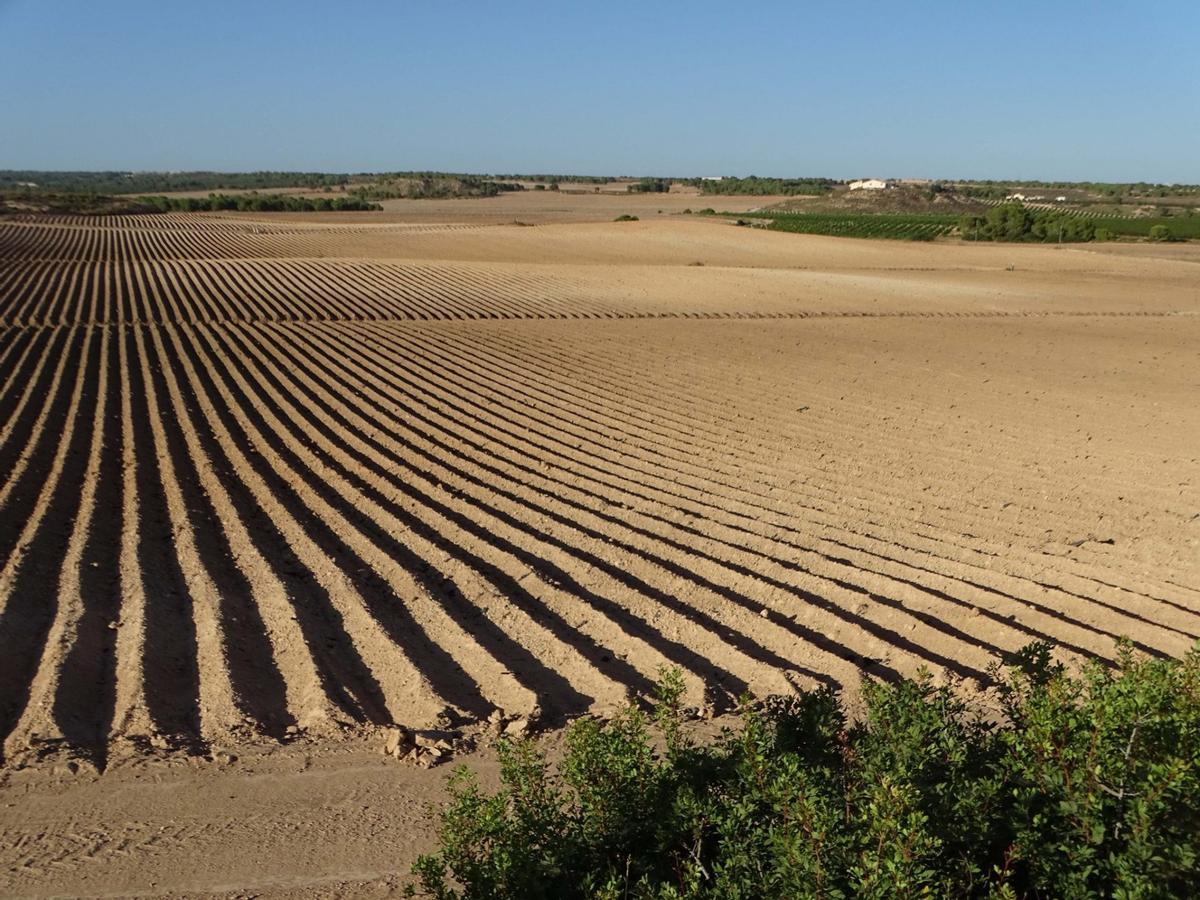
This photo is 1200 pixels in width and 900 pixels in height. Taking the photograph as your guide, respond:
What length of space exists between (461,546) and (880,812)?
5.91m

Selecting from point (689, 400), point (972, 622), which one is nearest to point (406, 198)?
point (689, 400)

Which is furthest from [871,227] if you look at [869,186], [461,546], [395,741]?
[395,741]

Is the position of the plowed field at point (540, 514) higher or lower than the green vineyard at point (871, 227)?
lower

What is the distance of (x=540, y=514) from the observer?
1006cm

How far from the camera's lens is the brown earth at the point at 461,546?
5.30 meters

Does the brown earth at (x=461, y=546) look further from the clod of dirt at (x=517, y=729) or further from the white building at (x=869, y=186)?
the white building at (x=869, y=186)

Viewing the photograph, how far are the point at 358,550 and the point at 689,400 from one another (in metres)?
8.17

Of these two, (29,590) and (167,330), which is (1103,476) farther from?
(167,330)

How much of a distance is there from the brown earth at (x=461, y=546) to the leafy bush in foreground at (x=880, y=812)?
960 millimetres

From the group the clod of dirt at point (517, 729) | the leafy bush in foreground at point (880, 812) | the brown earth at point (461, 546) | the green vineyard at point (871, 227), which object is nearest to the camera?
the leafy bush in foreground at point (880, 812)

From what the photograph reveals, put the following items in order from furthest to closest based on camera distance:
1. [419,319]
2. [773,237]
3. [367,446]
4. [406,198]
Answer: [406,198] < [773,237] < [419,319] < [367,446]

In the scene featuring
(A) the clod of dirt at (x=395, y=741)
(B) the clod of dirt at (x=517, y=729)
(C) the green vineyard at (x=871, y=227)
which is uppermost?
(C) the green vineyard at (x=871, y=227)

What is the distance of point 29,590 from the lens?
775 centimetres

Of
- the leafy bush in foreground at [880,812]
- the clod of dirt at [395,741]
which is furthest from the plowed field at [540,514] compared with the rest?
the leafy bush in foreground at [880,812]
